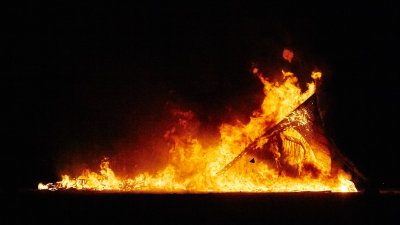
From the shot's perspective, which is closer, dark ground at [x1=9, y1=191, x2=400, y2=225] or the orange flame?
dark ground at [x1=9, y1=191, x2=400, y2=225]

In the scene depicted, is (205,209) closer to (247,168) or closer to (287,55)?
(247,168)

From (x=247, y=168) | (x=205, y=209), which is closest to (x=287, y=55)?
(x=247, y=168)

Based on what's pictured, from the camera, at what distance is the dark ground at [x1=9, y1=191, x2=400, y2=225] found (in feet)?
26.0

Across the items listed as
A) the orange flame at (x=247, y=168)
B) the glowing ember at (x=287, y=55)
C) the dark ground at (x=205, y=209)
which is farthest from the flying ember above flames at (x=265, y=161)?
the dark ground at (x=205, y=209)

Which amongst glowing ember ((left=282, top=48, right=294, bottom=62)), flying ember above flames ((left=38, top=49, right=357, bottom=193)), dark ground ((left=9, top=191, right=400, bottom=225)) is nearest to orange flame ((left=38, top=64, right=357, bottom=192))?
flying ember above flames ((left=38, top=49, right=357, bottom=193))

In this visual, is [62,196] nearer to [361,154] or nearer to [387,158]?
[361,154]

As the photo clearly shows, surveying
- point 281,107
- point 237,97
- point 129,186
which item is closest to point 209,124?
point 237,97

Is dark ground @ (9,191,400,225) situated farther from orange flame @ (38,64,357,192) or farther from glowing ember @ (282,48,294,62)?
glowing ember @ (282,48,294,62)

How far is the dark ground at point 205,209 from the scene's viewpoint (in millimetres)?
7918

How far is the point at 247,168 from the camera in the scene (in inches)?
505

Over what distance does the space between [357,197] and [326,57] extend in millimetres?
7976

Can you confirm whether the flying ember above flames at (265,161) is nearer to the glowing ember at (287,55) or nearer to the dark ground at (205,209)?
the glowing ember at (287,55)

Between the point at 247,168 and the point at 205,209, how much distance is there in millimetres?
4849

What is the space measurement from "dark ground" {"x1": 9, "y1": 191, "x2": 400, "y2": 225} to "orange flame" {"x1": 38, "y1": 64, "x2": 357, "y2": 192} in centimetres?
345
